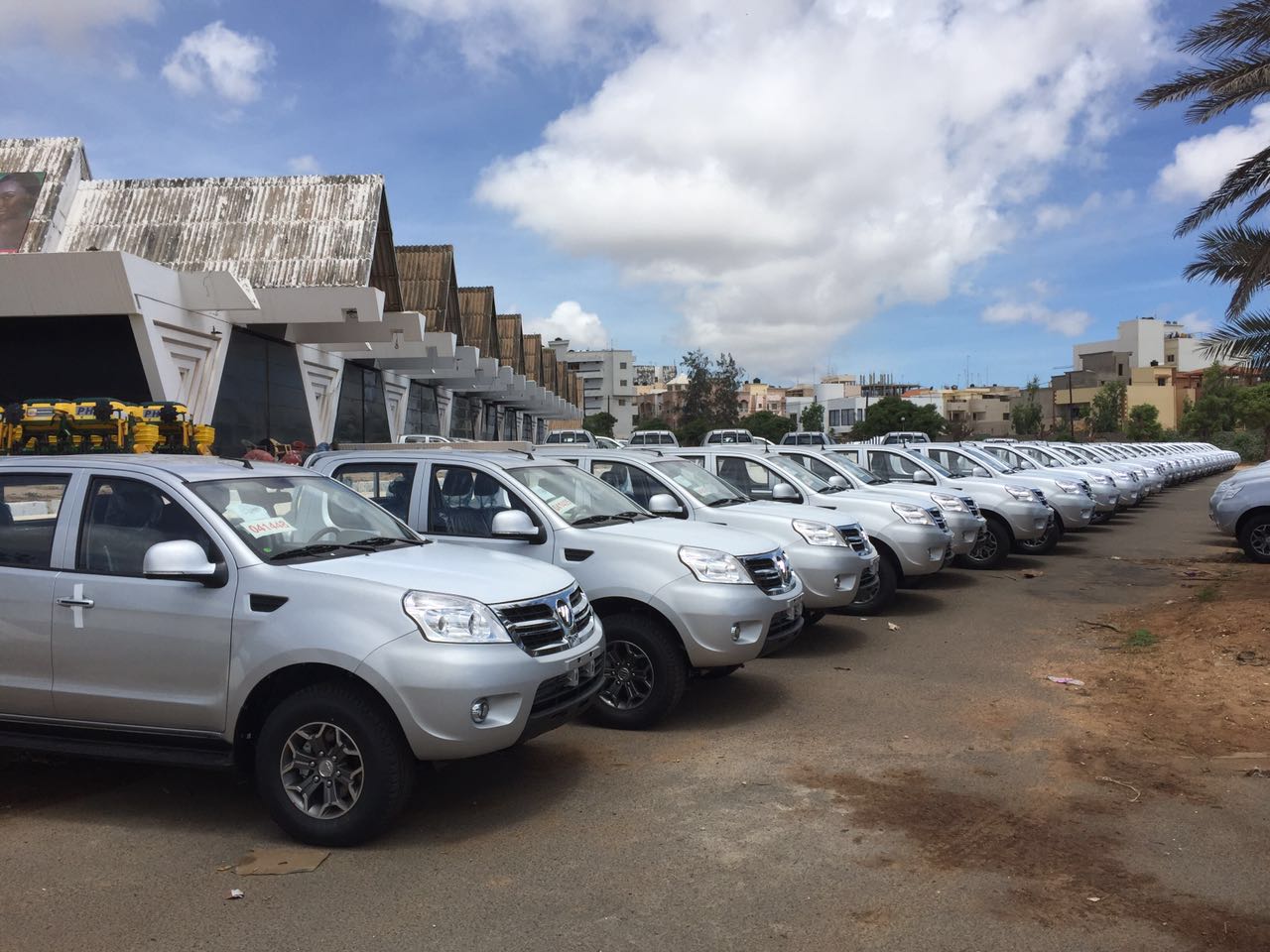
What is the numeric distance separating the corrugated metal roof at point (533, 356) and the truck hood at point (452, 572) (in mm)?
59752

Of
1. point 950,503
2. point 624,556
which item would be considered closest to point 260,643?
point 624,556

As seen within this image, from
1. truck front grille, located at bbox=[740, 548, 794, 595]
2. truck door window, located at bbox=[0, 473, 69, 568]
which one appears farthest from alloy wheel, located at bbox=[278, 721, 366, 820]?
truck front grille, located at bbox=[740, 548, 794, 595]

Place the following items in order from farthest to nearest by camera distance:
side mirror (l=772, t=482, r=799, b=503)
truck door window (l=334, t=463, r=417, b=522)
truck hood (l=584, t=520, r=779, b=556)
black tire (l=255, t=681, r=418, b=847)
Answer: side mirror (l=772, t=482, r=799, b=503), truck door window (l=334, t=463, r=417, b=522), truck hood (l=584, t=520, r=779, b=556), black tire (l=255, t=681, r=418, b=847)

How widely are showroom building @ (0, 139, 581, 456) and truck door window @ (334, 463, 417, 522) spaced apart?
15195 mm

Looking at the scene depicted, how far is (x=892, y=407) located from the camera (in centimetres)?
8388

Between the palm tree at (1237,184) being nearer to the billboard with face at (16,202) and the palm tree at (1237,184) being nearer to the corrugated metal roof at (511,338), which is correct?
the billboard with face at (16,202)

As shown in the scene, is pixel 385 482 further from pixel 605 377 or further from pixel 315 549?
pixel 605 377

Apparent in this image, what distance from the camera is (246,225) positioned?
1152 inches

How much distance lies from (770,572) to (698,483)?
9.48ft

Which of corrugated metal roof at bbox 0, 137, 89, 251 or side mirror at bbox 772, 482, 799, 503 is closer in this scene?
side mirror at bbox 772, 482, 799, 503

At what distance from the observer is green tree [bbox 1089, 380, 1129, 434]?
85438mm

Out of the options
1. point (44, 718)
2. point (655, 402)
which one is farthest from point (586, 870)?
point (655, 402)

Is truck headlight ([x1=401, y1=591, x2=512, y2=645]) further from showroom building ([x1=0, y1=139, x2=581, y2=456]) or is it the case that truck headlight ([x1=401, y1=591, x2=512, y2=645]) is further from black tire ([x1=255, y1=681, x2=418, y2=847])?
showroom building ([x1=0, y1=139, x2=581, y2=456])

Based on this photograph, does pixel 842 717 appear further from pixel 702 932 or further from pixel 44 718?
pixel 44 718
